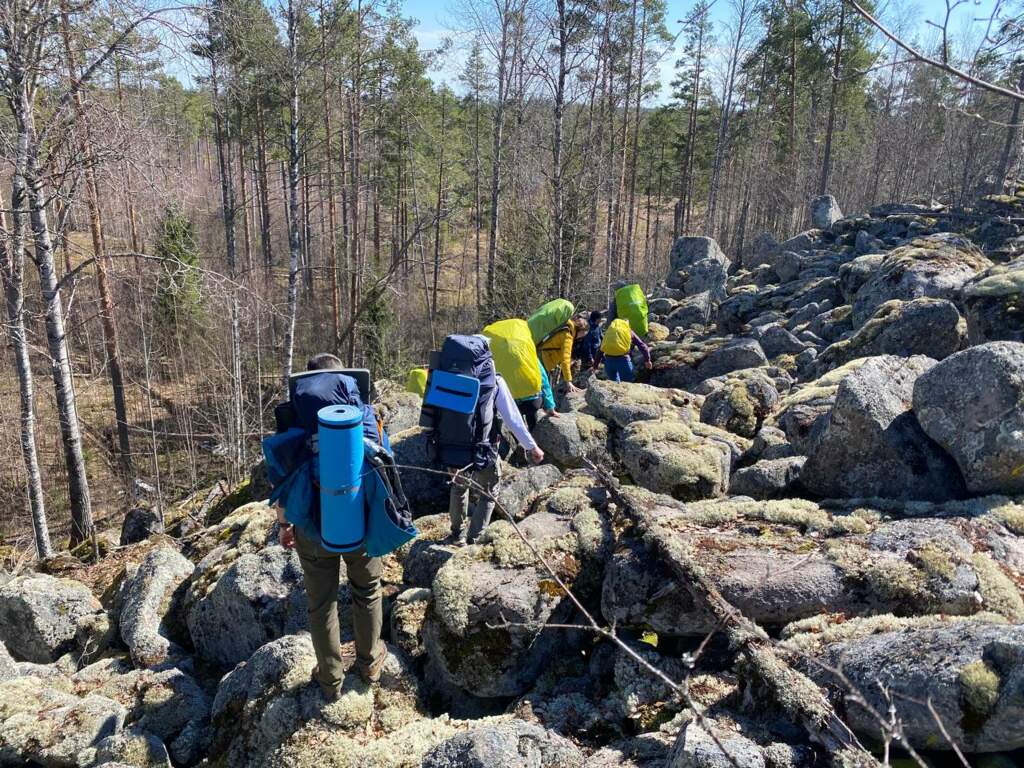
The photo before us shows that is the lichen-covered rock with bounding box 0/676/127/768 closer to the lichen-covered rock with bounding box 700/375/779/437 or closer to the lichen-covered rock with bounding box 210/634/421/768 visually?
the lichen-covered rock with bounding box 210/634/421/768

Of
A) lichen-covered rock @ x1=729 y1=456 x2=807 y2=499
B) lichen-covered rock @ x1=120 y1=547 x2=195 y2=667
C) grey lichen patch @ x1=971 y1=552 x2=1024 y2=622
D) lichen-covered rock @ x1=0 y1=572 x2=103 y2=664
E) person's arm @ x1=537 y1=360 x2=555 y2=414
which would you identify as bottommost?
lichen-covered rock @ x1=0 y1=572 x2=103 y2=664

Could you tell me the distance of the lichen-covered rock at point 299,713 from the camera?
386 centimetres

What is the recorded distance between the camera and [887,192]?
140ft

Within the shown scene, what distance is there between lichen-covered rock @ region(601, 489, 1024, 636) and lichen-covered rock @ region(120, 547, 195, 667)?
407 cm

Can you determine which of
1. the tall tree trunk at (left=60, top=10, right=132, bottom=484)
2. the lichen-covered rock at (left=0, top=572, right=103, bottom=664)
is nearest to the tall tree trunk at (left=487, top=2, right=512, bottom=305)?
the tall tree trunk at (left=60, top=10, right=132, bottom=484)

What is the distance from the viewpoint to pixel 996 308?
8562 millimetres

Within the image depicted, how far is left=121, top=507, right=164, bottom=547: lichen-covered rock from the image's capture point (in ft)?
33.6

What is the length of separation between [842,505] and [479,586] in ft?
10.6

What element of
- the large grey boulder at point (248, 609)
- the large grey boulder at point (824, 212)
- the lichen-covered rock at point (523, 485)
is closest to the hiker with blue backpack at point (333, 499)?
the large grey boulder at point (248, 609)

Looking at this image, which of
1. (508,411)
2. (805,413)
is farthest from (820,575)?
(805,413)

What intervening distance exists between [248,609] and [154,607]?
138cm

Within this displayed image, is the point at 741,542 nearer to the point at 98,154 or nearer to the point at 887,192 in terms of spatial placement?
the point at 98,154

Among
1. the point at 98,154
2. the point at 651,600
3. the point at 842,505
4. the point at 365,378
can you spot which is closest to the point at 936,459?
the point at 842,505

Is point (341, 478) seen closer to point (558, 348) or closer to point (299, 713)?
point (299, 713)
